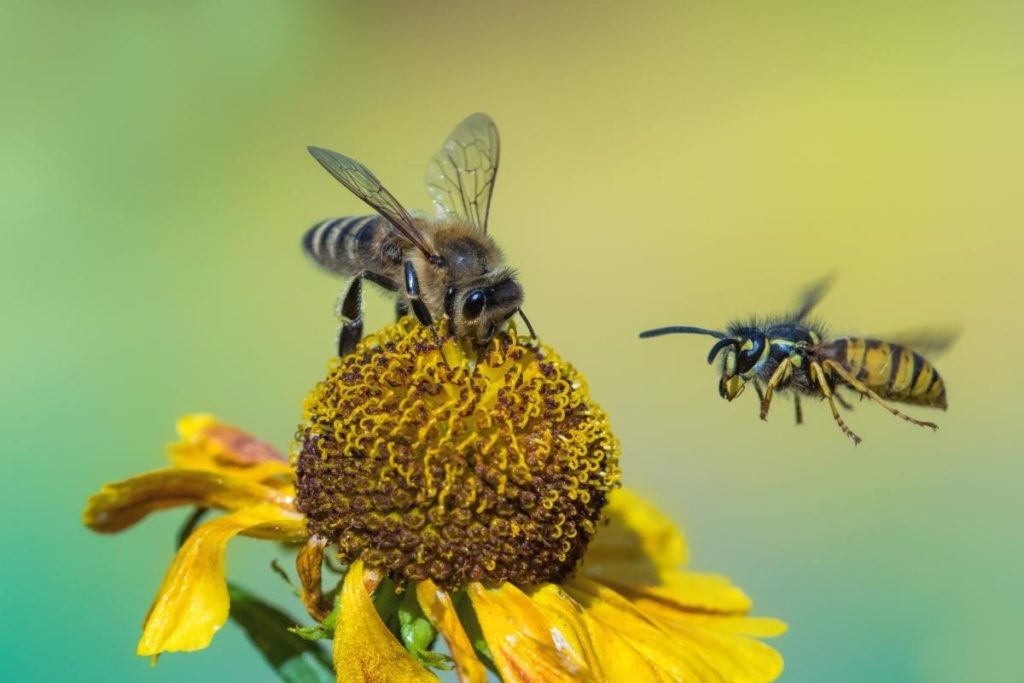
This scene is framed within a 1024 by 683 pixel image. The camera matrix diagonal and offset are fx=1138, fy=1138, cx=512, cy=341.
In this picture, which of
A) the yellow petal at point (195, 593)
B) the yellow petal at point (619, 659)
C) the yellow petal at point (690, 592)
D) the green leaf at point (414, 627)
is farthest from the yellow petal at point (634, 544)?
the yellow petal at point (195, 593)

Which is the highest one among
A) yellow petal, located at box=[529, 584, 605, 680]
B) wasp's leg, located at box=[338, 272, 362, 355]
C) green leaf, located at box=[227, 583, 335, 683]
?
wasp's leg, located at box=[338, 272, 362, 355]

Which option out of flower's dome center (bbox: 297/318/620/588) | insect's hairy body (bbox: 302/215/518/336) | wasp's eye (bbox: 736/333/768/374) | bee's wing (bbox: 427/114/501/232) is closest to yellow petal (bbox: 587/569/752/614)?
flower's dome center (bbox: 297/318/620/588)

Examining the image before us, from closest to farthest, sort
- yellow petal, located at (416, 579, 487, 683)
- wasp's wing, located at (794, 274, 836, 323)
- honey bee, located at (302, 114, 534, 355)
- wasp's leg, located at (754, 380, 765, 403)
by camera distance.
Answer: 1. yellow petal, located at (416, 579, 487, 683)
2. honey bee, located at (302, 114, 534, 355)
3. wasp's leg, located at (754, 380, 765, 403)
4. wasp's wing, located at (794, 274, 836, 323)

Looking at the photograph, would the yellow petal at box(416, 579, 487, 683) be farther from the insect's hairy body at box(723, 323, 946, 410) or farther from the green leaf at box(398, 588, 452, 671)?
the insect's hairy body at box(723, 323, 946, 410)

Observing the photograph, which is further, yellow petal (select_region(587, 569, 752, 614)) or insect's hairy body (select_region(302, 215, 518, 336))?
yellow petal (select_region(587, 569, 752, 614))

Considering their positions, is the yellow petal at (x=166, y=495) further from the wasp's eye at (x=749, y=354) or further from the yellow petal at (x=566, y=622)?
the wasp's eye at (x=749, y=354)

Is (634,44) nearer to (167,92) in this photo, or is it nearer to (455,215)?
(167,92)

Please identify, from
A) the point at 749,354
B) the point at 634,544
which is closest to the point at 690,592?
the point at 634,544
